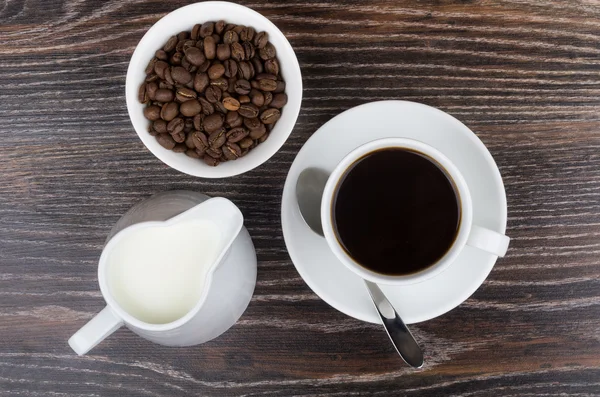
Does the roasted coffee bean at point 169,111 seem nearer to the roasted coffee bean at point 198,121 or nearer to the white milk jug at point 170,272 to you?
the roasted coffee bean at point 198,121

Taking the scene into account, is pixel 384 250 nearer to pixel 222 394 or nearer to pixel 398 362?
pixel 398 362

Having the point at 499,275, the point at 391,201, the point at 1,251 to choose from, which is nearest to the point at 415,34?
the point at 391,201

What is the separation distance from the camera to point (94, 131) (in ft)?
3.27

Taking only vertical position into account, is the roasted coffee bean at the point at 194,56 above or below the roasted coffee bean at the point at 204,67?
above

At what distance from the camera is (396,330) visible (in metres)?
0.90

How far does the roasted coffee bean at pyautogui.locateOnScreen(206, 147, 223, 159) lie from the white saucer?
0.11 m

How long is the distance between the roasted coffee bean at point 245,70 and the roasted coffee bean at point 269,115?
6 cm

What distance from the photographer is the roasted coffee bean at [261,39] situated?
874mm

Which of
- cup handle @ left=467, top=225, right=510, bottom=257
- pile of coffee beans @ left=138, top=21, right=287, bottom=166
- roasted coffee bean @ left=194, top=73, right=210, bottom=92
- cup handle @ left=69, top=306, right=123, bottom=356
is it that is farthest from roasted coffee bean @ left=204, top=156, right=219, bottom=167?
cup handle @ left=467, top=225, right=510, bottom=257

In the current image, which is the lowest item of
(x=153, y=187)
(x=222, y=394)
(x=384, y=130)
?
(x=222, y=394)

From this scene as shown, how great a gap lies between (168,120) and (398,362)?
54 cm

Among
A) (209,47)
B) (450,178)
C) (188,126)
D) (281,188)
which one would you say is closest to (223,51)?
(209,47)

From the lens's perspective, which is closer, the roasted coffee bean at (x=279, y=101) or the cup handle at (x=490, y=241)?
the cup handle at (x=490, y=241)

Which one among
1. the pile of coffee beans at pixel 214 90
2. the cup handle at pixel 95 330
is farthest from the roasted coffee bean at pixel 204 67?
the cup handle at pixel 95 330
